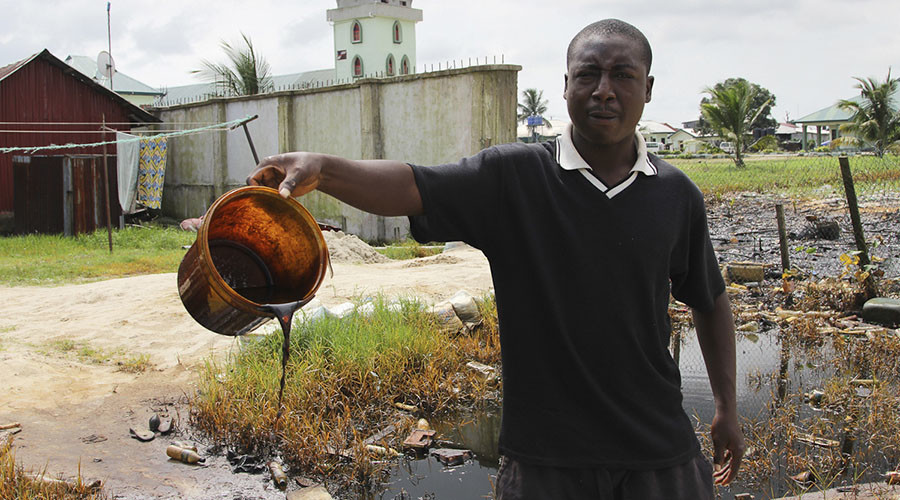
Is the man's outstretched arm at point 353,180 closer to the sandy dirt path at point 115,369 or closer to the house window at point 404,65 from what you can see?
the sandy dirt path at point 115,369

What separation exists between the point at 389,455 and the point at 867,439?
267 cm

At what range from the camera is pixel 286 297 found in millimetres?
2309

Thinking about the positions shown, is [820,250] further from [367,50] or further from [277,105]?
[367,50]

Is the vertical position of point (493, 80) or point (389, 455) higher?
point (493, 80)

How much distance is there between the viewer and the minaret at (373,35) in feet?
132

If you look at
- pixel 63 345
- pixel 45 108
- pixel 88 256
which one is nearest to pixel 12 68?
pixel 45 108

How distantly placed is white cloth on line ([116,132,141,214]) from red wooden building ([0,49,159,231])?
0.26 m

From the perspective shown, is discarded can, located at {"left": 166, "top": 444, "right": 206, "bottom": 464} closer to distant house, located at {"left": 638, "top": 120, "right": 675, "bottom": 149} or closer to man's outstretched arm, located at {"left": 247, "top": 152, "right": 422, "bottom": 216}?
man's outstretched arm, located at {"left": 247, "top": 152, "right": 422, "bottom": 216}

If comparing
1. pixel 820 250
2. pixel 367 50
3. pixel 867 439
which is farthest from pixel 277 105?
pixel 367 50

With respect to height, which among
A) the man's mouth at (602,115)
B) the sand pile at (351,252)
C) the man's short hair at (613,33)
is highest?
the man's short hair at (613,33)

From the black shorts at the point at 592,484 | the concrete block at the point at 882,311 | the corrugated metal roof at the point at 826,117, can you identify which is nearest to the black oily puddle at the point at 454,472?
the black shorts at the point at 592,484

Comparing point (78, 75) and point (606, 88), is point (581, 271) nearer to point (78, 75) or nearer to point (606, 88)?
point (606, 88)

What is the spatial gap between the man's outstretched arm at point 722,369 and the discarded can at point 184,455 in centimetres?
315

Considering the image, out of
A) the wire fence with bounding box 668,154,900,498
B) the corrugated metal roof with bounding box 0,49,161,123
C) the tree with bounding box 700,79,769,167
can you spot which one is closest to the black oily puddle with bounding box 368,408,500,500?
the wire fence with bounding box 668,154,900,498
